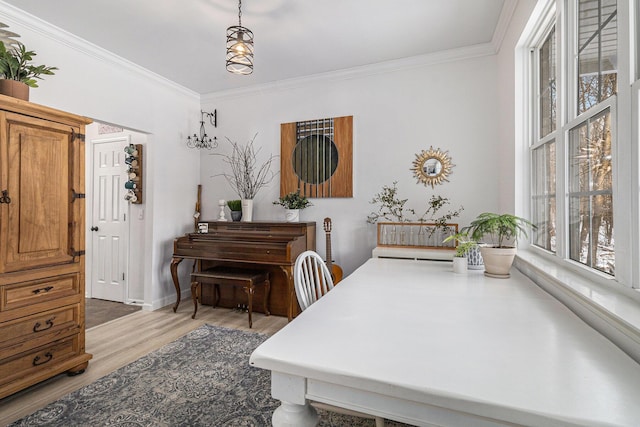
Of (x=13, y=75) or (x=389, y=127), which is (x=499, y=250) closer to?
(x=389, y=127)

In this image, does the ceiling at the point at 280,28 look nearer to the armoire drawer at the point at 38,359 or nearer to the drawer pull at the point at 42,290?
the drawer pull at the point at 42,290

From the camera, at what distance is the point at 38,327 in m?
1.98

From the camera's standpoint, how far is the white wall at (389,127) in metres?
3.06

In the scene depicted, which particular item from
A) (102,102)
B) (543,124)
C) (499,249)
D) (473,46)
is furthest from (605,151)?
(102,102)

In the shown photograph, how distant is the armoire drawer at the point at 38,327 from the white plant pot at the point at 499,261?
2.71 metres

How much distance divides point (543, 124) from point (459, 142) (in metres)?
1.01

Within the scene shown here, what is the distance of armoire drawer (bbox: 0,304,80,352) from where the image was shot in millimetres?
1842

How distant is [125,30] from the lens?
271cm

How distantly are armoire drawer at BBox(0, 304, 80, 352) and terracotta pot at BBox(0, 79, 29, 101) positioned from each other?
135 centimetres

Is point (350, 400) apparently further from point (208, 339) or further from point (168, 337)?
point (168, 337)

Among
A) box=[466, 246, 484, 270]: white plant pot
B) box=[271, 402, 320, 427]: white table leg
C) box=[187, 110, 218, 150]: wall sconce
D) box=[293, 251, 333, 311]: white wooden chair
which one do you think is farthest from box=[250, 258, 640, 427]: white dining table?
box=[187, 110, 218, 150]: wall sconce

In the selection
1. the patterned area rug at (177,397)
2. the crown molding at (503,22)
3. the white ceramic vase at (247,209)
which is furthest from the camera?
the white ceramic vase at (247,209)

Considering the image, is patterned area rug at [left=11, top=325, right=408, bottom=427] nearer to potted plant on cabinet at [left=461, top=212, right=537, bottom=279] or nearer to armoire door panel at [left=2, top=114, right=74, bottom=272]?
armoire door panel at [left=2, top=114, right=74, bottom=272]

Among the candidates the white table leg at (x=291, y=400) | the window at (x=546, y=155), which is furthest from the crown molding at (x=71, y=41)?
the window at (x=546, y=155)
